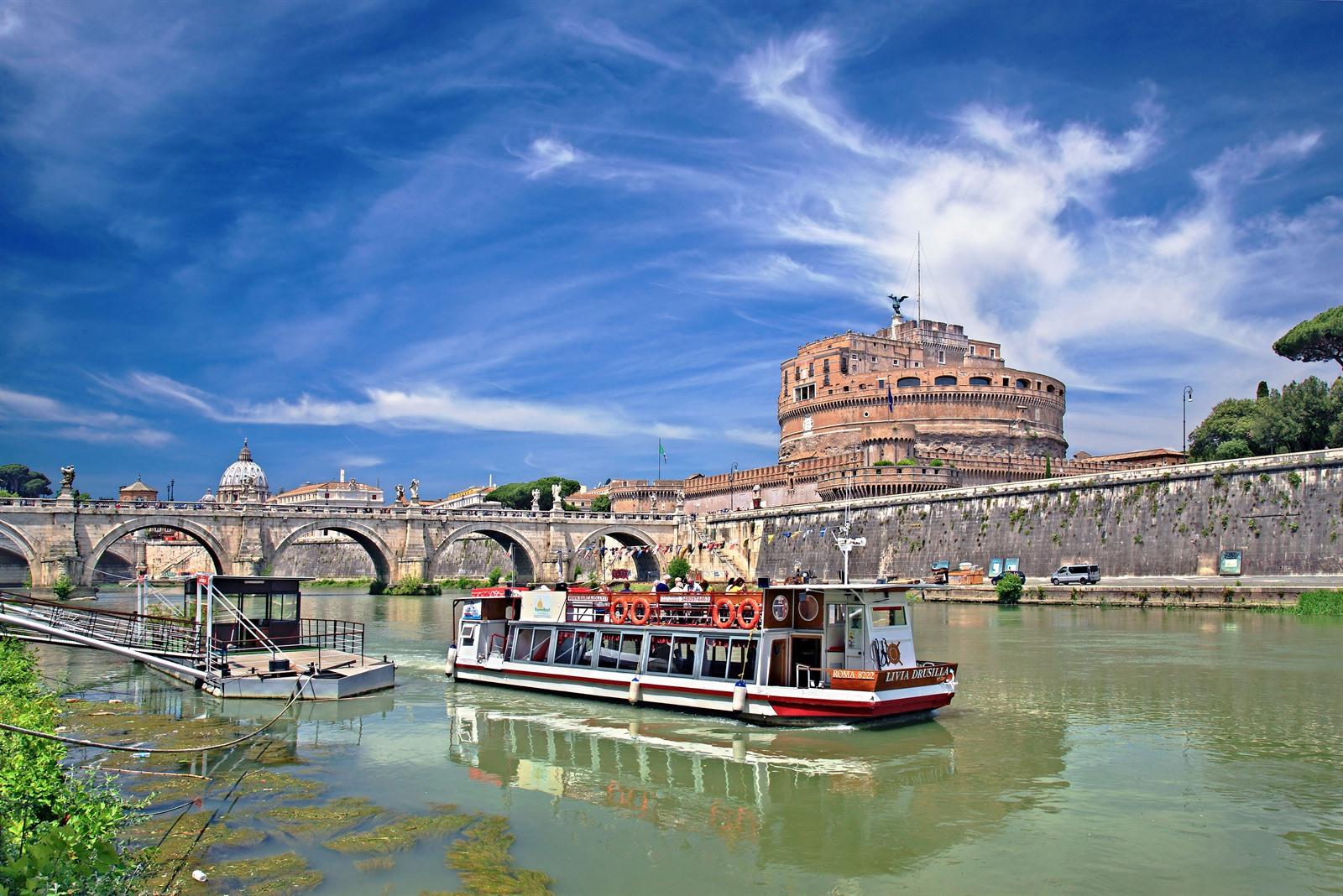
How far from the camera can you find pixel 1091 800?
47.1ft

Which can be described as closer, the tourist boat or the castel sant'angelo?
the tourist boat

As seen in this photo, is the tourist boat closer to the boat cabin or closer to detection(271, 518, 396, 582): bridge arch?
the boat cabin

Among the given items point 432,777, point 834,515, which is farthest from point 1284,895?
point 834,515

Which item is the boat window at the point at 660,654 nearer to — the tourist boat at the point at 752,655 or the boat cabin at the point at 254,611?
the tourist boat at the point at 752,655

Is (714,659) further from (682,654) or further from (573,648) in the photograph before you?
(573,648)

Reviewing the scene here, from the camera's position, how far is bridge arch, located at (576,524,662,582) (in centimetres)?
7519

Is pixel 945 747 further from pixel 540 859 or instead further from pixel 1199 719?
pixel 540 859

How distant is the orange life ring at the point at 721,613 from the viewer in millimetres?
21141

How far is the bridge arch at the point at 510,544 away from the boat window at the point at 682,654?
4928cm

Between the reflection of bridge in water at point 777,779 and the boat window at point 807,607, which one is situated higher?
the boat window at point 807,607

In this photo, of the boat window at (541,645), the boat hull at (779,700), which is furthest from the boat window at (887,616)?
the boat window at (541,645)

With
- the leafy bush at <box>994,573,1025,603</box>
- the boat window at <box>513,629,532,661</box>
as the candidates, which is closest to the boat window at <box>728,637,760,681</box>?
the boat window at <box>513,629,532,661</box>

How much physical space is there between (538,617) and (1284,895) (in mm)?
17601

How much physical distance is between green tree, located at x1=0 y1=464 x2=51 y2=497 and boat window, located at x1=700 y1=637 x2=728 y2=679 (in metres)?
155
